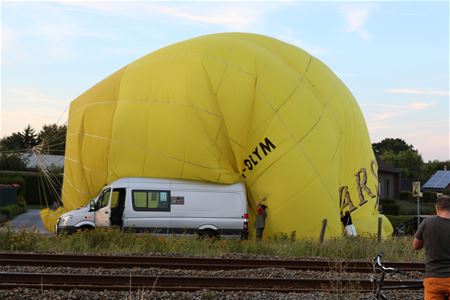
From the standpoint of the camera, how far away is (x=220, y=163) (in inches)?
765

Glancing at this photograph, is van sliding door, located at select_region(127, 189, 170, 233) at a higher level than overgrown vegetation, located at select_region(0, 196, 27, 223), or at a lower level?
higher

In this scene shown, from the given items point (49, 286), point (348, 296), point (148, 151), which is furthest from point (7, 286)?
point (148, 151)

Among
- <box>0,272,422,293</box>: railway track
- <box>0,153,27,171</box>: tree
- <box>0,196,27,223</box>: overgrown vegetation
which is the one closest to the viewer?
<box>0,272,422,293</box>: railway track

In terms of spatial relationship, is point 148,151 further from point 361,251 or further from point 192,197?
point 361,251

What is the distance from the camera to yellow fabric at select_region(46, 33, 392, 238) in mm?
19109

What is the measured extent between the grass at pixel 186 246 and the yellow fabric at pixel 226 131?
139 inches

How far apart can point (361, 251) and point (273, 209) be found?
4984 mm

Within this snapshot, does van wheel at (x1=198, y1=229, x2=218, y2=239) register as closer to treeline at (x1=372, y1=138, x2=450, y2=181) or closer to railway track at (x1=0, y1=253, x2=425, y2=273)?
railway track at (x1=0, y1=253, x2=425, y2=273)

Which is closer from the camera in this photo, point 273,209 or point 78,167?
point 273,209

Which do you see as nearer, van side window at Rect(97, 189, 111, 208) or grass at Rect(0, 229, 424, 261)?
grass at Rect(0, 229, 424, 261)

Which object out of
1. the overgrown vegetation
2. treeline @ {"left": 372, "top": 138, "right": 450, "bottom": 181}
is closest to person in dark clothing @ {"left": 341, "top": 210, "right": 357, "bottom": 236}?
the overgrown vegetation

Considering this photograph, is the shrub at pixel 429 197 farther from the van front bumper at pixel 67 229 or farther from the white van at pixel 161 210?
the van front bumper at pixel 67 229

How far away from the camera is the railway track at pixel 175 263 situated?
11648mm

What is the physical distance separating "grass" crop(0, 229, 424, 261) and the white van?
2.42 meters
